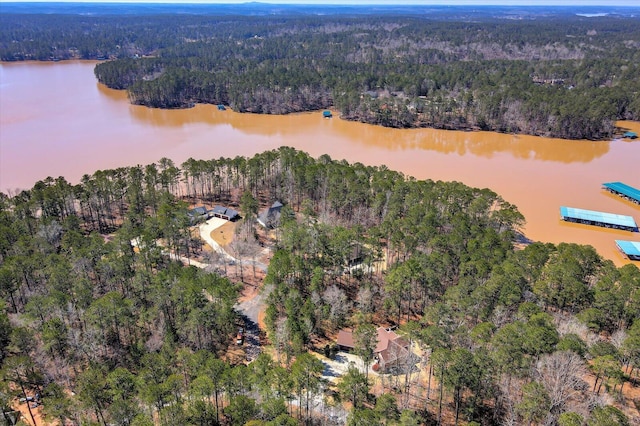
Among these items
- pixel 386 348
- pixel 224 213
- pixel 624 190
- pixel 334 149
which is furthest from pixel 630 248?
pixel 334 149

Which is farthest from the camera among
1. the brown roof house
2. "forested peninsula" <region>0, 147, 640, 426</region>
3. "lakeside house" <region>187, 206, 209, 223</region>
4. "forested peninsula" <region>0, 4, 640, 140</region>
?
"forested peninsula" <region>0, 4, 640, 140</region>

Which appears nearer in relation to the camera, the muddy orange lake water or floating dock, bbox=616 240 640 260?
floating dock, bbox=616 240 640 260

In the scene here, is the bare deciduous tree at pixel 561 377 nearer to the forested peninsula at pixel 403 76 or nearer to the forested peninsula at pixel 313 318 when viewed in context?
the forested peninsula at pixel 313 318

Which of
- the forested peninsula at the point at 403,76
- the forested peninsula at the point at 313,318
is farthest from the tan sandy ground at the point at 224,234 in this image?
the forested peninsula at the point at 403,76

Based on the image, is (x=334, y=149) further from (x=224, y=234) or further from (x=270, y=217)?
(x=224, y=234)

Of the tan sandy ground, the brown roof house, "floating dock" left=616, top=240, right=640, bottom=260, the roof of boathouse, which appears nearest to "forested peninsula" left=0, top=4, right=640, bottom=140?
the roof of boathouse

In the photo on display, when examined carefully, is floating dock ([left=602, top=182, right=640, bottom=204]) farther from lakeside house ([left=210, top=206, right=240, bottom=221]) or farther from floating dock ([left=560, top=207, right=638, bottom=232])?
lakeside house ([left=210, top=206, right=240, bottom=221])
